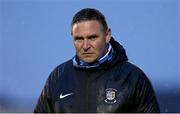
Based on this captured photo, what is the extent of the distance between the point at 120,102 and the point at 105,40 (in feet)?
0.85

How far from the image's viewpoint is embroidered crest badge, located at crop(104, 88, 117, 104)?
2.10 metres

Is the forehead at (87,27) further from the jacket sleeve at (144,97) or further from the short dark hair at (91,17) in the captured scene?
the jacket sleeve at (144,97)

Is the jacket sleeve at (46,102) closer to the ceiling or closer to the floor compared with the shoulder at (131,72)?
closer to the floor

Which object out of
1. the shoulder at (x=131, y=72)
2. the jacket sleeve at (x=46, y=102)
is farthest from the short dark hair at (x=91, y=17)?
the jacket sleeve at (x=46, y=102)

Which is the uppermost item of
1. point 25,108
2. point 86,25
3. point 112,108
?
point 86,25

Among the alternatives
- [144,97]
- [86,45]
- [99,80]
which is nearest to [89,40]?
[86,45]

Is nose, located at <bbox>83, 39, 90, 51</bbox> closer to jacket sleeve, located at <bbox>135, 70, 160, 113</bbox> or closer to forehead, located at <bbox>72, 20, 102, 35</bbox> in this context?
forehead, located at <bbox>72, 20, 102, 35</bbox>

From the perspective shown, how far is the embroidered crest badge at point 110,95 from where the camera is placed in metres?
2.10

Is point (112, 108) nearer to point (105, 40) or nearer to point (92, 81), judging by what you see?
point (92, 81)

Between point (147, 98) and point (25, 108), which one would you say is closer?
point (147, 98)

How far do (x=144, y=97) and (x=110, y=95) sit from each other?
0.14m

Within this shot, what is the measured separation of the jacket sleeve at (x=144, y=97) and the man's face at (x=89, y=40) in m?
0.20

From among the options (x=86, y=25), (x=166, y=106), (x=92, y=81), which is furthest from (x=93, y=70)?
(x=166, y=106)

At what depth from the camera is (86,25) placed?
6.90ft
